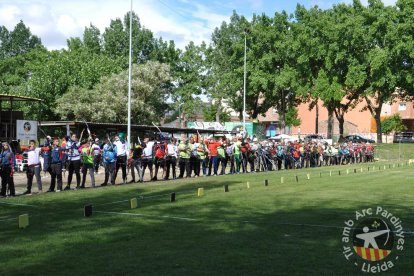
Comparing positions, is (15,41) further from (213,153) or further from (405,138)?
(213,153)

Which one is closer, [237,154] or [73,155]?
[73,155]

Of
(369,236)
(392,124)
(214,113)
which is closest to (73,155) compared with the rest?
(369,236)

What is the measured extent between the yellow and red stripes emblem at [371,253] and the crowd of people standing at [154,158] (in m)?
12.8

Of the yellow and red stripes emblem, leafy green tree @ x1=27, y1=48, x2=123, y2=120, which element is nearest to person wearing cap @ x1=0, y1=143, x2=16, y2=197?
the yellow and red stripes emblem

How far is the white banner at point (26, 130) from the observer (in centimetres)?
2800

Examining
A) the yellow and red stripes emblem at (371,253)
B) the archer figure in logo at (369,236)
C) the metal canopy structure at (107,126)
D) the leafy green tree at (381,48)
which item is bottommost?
the yellow and red stripes emblem at (371,253)

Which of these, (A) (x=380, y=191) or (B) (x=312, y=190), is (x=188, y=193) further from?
(A) (x=380, y=191)

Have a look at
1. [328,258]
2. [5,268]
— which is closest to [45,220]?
[5,268]

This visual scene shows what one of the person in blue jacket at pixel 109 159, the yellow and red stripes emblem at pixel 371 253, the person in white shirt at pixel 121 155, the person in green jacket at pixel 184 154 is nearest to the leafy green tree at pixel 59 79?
the person in green jacket at pixel 184 154

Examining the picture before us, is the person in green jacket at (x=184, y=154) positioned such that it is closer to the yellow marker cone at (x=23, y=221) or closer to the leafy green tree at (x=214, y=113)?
the yellow marker cone at (x=23, y=221)
